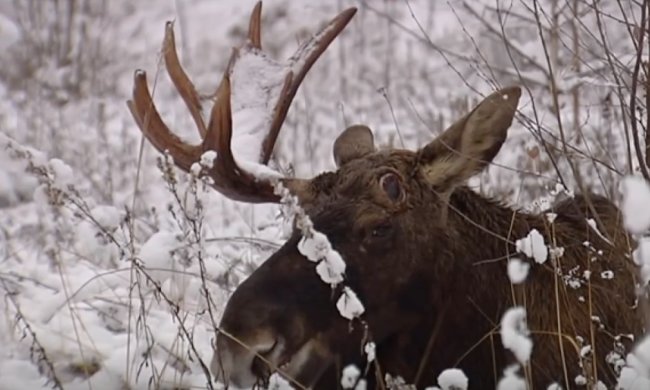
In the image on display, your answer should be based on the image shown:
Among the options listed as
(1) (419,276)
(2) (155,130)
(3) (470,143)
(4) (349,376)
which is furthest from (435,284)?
(2) (155,130)

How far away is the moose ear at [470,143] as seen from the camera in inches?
158

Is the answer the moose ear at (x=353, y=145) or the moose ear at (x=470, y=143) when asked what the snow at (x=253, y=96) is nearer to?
the moose ear at (x=353, y=145)

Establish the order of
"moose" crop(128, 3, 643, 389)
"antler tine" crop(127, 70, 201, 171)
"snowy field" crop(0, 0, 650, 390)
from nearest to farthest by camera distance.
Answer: "moose" crop(128, 3, 643, 389)
"snowy field" crop(0, 0, 650, 390)
"antler tine" crop(127, 70, 201, 171)

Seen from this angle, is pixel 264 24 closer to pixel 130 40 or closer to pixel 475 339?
pixel 130 40

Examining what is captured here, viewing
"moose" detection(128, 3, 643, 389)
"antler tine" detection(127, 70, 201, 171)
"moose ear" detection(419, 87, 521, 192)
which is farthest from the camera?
"antler tine" detection(127, 70, 201, 171)

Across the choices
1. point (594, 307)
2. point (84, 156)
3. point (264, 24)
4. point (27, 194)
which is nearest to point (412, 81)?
point (264, 24)

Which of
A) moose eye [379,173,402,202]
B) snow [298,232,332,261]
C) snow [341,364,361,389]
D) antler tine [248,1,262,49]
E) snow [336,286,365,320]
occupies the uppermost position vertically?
antler tine [248,1,262,49]

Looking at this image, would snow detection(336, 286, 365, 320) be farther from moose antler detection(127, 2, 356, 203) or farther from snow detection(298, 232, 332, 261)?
moose antler detection(127, 2, 356, 203)

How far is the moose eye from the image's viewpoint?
408 cm

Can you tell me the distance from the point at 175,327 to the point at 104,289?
1.38ft

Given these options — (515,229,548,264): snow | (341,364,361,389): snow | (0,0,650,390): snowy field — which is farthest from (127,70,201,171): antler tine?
(515,229,548,264): snow

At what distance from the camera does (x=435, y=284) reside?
4098 millimetres

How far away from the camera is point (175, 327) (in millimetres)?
5105

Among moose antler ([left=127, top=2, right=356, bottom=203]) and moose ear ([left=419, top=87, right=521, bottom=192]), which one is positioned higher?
moose antler ([left=127, top=2, right=356, bottom=203])
